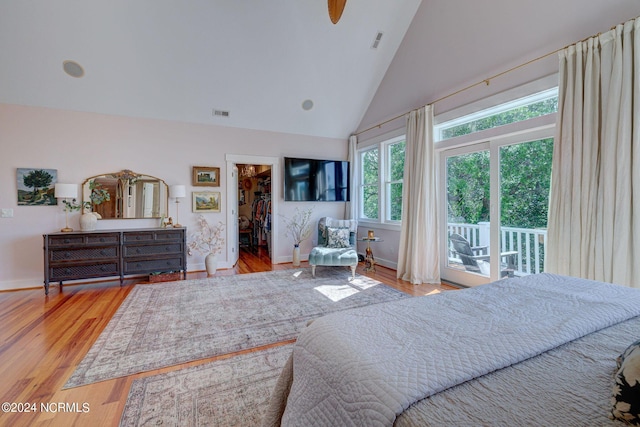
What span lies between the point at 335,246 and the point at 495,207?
2459 mm

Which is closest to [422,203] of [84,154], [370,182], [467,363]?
[370,182]

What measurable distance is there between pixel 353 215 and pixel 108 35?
4738mm

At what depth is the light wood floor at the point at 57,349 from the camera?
1.58m

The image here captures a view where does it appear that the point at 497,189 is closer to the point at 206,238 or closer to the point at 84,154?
the point at 206,238

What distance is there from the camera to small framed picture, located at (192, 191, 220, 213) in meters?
4.84

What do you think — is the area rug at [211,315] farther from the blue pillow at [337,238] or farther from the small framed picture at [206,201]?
the small framed picture at [206,201]

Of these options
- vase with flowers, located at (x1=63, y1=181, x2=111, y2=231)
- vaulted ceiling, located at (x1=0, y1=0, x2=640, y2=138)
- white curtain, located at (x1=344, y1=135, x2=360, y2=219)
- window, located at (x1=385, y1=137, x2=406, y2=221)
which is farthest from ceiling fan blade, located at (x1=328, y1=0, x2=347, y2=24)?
vase with flowers, located at (x1=63, y1=181, x2=111, y2=231)

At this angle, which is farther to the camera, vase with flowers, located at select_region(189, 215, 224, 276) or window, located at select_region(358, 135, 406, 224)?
window, located at select_region(358, 135, 406, 224)

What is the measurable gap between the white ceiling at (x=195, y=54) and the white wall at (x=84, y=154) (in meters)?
0.21

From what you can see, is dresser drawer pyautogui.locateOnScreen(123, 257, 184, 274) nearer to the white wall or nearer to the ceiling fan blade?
the white wall

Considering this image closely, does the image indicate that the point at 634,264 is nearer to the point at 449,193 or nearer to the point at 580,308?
the point at 580,308

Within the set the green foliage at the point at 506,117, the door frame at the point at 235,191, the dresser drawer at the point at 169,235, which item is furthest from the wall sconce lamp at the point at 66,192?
the green foliage at the point at 506,117

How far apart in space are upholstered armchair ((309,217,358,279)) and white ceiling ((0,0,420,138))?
2.28 metres

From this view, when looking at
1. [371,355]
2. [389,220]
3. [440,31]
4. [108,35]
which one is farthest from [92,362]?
[440,31]
